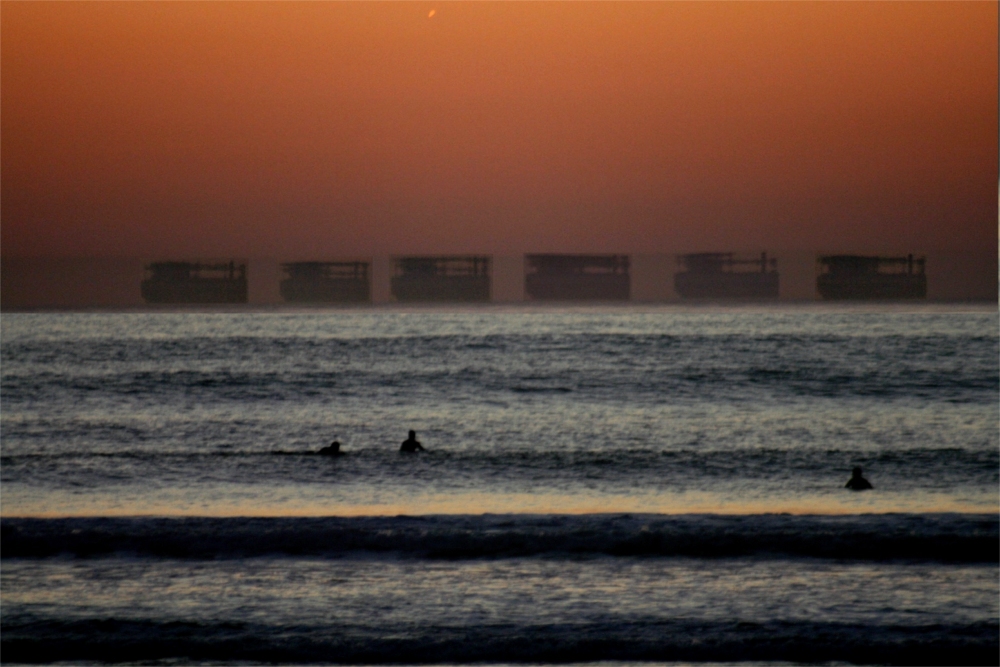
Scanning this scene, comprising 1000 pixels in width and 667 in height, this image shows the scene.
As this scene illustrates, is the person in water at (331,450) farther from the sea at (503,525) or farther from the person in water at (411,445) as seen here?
the person in water at (411,445)

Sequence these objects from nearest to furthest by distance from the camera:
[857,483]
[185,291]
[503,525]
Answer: [503,525] < [857,483] < [185,291]

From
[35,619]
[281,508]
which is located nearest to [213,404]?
[281,508]

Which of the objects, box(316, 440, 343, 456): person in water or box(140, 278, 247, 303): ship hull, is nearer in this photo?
box(316, 440, 343, 456): person in water

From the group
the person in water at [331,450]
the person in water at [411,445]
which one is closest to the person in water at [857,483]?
the person in water at [411,445]

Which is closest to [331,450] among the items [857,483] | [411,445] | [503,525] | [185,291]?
[411,445]

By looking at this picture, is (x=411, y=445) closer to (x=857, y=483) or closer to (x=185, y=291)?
(x=857, y=483)

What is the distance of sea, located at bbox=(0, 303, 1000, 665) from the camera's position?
806 cm

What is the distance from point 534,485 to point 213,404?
878 inches

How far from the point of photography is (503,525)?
12367 mm

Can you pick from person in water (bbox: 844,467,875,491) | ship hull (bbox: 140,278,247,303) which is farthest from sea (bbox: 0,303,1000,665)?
ship hull (bbox: 140,278,247,303)

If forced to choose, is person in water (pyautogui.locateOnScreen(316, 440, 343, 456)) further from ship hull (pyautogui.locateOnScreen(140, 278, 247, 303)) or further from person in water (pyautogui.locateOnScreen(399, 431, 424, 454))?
ship hull (pyautogui.locateOnScreen(140, 278, 247, 303))

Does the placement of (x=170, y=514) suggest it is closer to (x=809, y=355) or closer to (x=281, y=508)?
(x=281, y=508)

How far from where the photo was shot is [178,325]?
94.7 m

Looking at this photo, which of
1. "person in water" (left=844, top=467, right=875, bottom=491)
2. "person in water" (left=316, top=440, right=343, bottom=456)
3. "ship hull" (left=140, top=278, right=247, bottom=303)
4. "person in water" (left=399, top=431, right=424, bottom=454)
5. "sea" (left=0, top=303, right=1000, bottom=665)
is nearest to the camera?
"sea" (left=0, top=303, right=1000, bottom=665)
